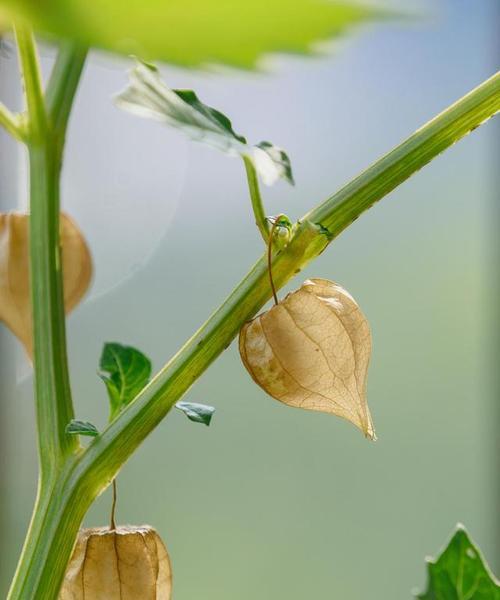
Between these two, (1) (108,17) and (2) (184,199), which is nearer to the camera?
(1) (108,17)

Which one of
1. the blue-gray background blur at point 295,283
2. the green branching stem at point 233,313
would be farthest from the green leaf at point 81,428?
the blue-gray background blur at point 295,283

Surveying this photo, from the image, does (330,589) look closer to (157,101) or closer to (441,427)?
(441,427)

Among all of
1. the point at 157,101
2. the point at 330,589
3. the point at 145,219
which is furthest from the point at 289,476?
the point at 157,101

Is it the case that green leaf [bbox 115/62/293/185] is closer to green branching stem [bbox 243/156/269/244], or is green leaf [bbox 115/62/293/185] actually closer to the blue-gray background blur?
green branching stem [bbox 243/156/269/244]

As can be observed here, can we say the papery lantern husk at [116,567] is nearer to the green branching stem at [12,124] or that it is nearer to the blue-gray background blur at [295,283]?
the green branching stem at [12,124]

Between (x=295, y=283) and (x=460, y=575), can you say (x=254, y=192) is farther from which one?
(x=295, y=283)
